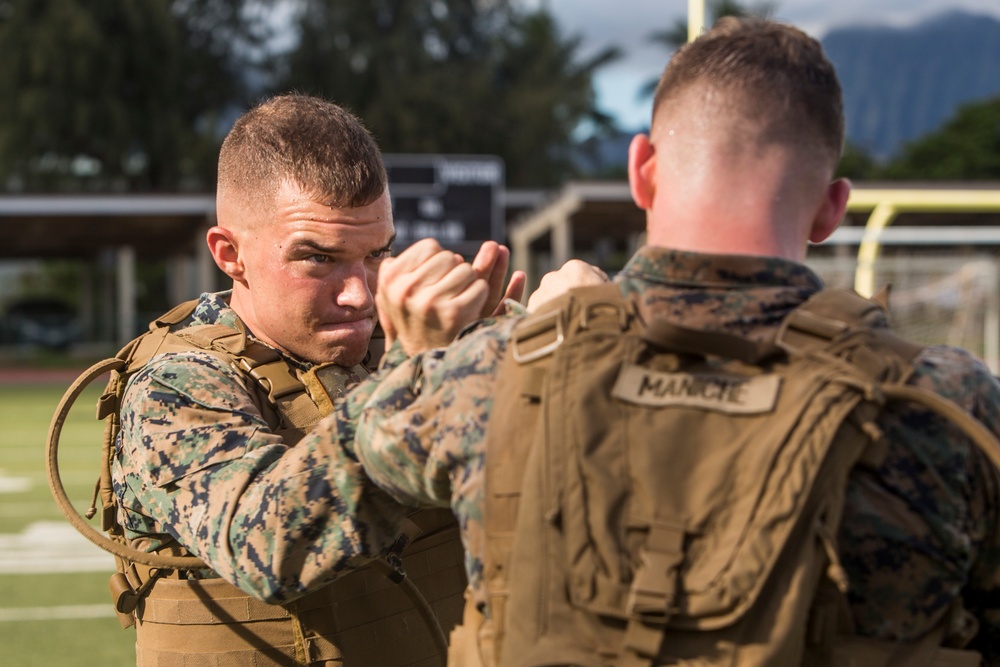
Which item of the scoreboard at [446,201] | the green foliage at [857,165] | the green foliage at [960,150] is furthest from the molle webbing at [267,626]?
the green foliage at [960,150]

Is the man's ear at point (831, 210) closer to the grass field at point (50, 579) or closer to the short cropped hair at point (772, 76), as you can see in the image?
the short cropped hair at point (772, 76)

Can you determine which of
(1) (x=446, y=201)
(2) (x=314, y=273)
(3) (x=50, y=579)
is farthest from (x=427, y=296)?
(1) (x=446, y=201)

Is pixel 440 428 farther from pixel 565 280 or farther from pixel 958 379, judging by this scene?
pixel 958 379

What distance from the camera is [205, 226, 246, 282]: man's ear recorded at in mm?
2535

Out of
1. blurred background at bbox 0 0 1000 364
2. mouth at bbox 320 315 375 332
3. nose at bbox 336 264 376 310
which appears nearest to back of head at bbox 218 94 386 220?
nose at bbox 336 264 376 310

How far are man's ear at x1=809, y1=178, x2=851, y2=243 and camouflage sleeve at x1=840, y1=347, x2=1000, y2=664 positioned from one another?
251mm

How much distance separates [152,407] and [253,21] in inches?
1422

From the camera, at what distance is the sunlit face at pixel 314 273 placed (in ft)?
7.88

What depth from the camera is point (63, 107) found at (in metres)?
32.9

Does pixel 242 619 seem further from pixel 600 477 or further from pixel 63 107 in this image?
pixel 63 107

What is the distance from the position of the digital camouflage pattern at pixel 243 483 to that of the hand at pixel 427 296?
0.07 metres

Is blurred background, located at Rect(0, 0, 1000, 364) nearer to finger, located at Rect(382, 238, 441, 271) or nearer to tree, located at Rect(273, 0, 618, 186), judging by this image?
tree, located at Rect(273, 0, 618, 186)

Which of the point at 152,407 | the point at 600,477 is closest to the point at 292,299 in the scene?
the point at 152,407

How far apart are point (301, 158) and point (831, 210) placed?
1.21 metres
